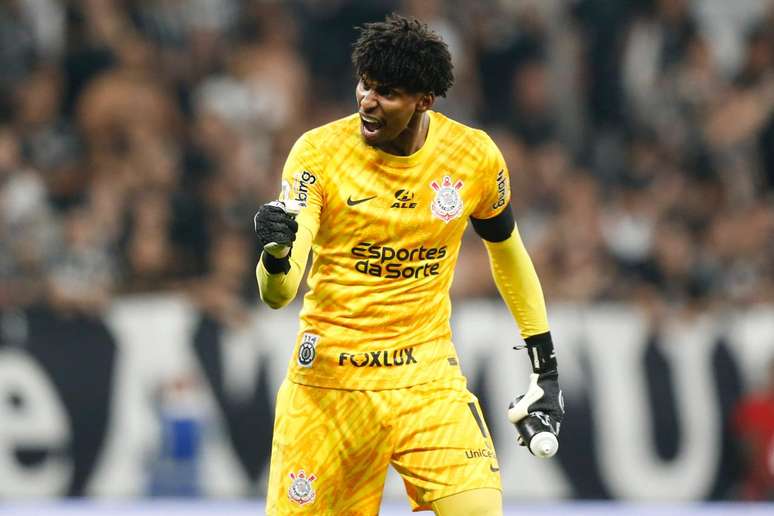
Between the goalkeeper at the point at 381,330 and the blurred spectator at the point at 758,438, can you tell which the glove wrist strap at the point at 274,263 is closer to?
the goalkeeper at the point at 381,330

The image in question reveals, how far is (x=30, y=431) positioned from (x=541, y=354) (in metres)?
5.26

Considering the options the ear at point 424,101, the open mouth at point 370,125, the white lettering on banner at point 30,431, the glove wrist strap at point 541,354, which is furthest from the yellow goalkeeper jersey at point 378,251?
the white lettering on banner at point 30,431

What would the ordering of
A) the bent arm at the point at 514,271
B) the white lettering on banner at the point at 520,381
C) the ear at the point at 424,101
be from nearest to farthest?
the ear at the point at 424,101 → the bent arm at the point at 514,271 → the white lettering on banner at the point at 520,381

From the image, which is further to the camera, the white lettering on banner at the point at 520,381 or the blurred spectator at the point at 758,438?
the white lettering on banner at the point at 520,381

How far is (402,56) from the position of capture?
5117 millimetres

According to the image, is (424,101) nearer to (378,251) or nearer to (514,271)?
(378,251)

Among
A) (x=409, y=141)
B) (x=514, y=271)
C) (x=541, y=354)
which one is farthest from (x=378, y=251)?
(x=541, y=354)

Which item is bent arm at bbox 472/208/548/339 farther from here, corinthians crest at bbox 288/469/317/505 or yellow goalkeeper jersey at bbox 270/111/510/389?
corinthians crest at bbox 288/469/317/505

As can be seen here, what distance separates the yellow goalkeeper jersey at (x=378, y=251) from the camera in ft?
17.5

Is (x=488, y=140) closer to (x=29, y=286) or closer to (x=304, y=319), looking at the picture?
(x=304, y=319)

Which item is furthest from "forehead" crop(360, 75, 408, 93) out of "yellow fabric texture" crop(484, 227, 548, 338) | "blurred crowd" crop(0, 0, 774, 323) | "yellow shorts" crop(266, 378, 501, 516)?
"blurred crowd" crop(0, 0, 774, 323)

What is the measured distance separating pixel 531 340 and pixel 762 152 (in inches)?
259

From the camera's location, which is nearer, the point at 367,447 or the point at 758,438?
the point at 367,447

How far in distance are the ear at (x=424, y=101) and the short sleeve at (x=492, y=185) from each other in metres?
0.36
